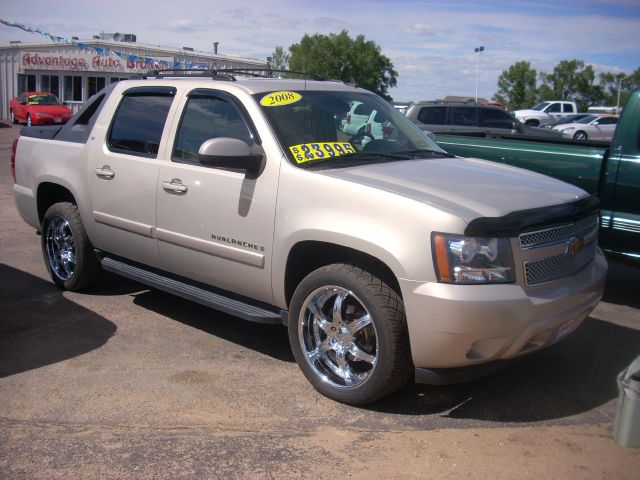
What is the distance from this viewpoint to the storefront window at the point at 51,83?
4456 cm

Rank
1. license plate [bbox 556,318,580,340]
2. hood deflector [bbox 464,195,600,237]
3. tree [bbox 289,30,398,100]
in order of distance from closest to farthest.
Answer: hood deflector [bbox 464,195,600,237]
license plate [bbox 556,318,580,340]
tree [bbox 289,30,398,100]

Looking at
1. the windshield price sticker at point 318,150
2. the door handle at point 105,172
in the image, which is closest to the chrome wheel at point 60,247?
the door handle at point 105,172

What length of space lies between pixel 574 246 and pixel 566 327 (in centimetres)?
47

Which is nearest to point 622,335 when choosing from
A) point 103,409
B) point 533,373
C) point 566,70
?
point 533,373

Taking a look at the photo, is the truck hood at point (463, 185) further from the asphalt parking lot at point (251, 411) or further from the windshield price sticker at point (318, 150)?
the asphalt parking lot at point (251, 411)

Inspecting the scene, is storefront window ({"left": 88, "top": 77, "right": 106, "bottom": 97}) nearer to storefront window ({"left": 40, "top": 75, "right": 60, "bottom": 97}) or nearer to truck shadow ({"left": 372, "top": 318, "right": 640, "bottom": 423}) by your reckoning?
storefront window ({"left": 40, "top": 75, "right": 60, "bottom": 97})

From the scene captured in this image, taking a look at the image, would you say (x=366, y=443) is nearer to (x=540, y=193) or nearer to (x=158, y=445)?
(x=158, y=445)

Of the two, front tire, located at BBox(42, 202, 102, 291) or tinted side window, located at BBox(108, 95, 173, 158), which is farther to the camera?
front tire, located at BBox(42, 202, 102, 291)

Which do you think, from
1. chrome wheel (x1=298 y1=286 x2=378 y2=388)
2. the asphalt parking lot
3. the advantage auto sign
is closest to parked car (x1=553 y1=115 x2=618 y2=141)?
the advantage auto sign

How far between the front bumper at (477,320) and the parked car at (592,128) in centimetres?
2647

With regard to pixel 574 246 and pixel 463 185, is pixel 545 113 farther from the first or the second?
pixel 463 185

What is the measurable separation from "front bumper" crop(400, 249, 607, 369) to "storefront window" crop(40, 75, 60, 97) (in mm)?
45517

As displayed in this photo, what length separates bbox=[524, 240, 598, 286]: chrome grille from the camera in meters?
3.70

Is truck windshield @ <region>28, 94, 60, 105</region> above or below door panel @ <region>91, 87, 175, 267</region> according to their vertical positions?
above
